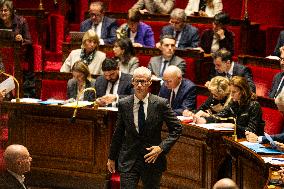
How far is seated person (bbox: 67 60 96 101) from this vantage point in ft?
20.5

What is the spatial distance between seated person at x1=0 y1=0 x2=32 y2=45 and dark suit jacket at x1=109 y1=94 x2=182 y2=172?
311 cm

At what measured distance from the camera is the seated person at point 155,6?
8.14 m

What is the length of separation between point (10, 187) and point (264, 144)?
1766mm

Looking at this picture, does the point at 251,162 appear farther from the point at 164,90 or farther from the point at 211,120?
the point at 164,90

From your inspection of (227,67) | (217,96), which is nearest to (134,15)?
(227,67)

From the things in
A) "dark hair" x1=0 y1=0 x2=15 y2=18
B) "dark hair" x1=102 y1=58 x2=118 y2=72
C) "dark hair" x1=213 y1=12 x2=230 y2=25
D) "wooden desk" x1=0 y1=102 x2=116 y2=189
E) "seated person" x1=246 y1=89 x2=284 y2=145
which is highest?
"dark hair" x1=0 y1=0 x2=15 y2=18

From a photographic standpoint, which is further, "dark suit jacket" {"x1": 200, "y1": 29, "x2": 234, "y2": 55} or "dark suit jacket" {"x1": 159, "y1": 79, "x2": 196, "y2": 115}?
"dark suit jacket" {"x1": 200, "y1": 29, "x2": 234, "y2": 55}

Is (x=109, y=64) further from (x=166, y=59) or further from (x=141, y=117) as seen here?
(x=141, y=117)

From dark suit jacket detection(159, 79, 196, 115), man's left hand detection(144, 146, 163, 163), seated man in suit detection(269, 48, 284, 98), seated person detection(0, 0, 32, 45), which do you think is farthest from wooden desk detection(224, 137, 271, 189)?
seated person detection(0, 0, 32, 45)

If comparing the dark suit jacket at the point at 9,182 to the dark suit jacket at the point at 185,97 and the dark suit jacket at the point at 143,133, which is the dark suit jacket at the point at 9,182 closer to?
the dark suit jacket at the point at 143,133

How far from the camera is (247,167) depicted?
4730 mm

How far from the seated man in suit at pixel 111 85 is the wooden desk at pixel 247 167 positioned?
4.28ft

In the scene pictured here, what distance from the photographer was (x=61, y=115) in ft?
20.1

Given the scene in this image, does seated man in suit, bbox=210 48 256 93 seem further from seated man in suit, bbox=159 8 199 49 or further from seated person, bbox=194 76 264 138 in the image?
seated person, bbox=194 76 264 138
